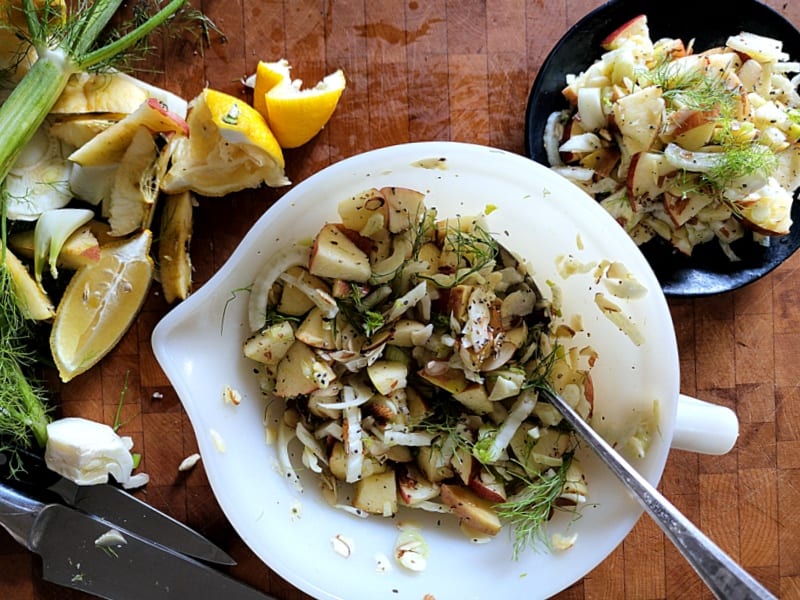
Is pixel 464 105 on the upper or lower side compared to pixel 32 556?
upper

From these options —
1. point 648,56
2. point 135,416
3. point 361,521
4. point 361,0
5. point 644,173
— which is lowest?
point 361,521

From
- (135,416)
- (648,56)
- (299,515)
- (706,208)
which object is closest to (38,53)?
(135,416)

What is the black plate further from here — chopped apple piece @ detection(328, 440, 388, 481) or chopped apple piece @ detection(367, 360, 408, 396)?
chopped apple piece @ detection(328, 440, 388, 481)

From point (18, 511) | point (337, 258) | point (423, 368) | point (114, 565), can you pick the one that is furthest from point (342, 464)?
point (18, 511)

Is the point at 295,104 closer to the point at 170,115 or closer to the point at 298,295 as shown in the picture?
the point at 170,115

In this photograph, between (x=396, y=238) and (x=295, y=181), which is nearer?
(x=396, y=238)

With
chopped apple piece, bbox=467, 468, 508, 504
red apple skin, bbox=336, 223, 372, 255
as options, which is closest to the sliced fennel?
red apple skin, bbox=336, 223, 372, 255

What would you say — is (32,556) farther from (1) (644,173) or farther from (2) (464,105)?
(1) (644,173)
